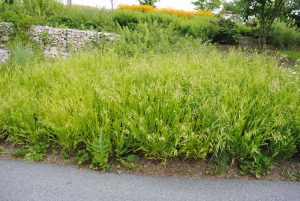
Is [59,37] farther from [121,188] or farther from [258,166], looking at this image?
[258,166]

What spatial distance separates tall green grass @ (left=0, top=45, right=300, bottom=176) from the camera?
401cm

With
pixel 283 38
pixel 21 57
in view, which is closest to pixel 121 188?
pixel 21 57

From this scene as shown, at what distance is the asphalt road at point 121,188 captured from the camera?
346cm

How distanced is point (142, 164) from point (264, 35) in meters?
8.70

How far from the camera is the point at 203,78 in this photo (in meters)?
5.07

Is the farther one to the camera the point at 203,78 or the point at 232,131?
the point at 203,78

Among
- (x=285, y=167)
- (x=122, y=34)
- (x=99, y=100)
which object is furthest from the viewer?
(x=122, y=34)

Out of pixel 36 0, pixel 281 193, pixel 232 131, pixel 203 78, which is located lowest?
pixel 281 193

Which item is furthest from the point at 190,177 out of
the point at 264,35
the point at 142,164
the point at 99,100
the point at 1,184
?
the point at 264,35

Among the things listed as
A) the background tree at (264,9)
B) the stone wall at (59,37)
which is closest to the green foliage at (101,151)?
the stone wall at (59,37)

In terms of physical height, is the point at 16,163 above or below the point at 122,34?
below

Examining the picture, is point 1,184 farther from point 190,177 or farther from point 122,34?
point 122,34

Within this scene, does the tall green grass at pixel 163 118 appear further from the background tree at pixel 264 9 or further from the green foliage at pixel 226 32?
the green foliage at pixel 226 32

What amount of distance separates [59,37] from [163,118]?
276 inches
